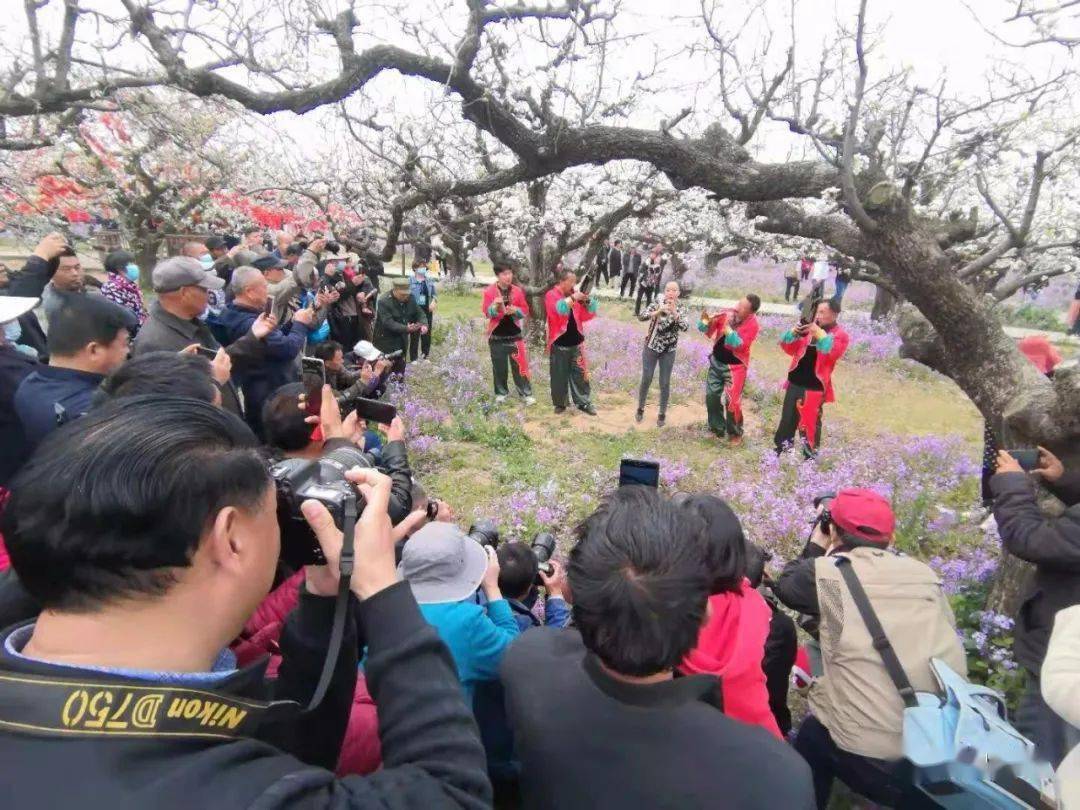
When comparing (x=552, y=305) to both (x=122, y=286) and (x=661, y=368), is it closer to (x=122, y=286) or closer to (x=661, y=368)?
(x=661, y=368)

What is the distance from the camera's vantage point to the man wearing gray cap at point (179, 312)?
3695 mm

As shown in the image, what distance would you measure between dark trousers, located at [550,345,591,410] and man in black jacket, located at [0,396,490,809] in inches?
278

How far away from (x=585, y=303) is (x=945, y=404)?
261 inches

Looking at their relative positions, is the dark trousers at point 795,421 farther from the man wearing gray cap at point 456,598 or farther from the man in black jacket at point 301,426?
the man wearing gray cap at point 456,598

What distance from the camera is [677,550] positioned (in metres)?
1.38

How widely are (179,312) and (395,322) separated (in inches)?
187

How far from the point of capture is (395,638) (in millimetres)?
1023

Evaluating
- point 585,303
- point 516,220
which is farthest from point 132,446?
point 516,220

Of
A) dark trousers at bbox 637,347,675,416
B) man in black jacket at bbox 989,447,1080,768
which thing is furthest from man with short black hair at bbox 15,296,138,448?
dark trousers at bbox 637,347,675,416

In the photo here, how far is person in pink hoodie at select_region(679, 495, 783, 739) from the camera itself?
178 centimetres

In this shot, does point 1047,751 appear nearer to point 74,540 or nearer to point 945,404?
point 74,540

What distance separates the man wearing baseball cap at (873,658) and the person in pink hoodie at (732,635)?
11.0 inches

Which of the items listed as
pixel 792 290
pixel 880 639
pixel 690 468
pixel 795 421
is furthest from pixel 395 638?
pixel 792 290

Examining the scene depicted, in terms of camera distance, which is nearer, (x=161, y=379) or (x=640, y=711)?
(x=640, y=711)
